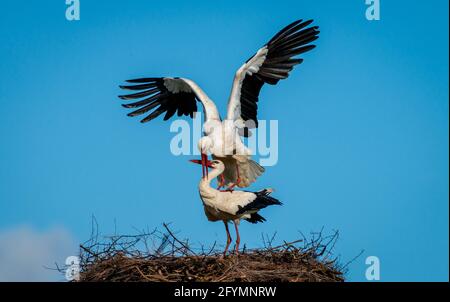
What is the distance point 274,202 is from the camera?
8.34 m

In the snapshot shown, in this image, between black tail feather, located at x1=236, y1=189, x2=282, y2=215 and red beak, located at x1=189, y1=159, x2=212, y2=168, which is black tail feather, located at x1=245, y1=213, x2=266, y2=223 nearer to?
black tail feather, located at x1=236, y1=189, x2=282, y2=215

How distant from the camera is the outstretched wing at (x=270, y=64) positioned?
9.64m

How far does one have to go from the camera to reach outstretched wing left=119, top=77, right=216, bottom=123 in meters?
10.3

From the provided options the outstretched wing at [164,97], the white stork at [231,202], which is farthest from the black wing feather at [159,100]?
the white stork at [231,202]

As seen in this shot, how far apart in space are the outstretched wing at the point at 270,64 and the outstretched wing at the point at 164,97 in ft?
2.00

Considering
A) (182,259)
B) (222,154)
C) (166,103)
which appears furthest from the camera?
(166,103)

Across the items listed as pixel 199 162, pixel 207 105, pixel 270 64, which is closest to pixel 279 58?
pixel 270 64

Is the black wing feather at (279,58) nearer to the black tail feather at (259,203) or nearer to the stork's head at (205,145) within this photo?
the stork's head at (205,145)

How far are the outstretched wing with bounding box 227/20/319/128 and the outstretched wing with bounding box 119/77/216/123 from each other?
61 centimetres

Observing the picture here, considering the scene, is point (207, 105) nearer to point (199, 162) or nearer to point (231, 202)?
point (199, 162)

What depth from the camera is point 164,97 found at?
1048 cm
